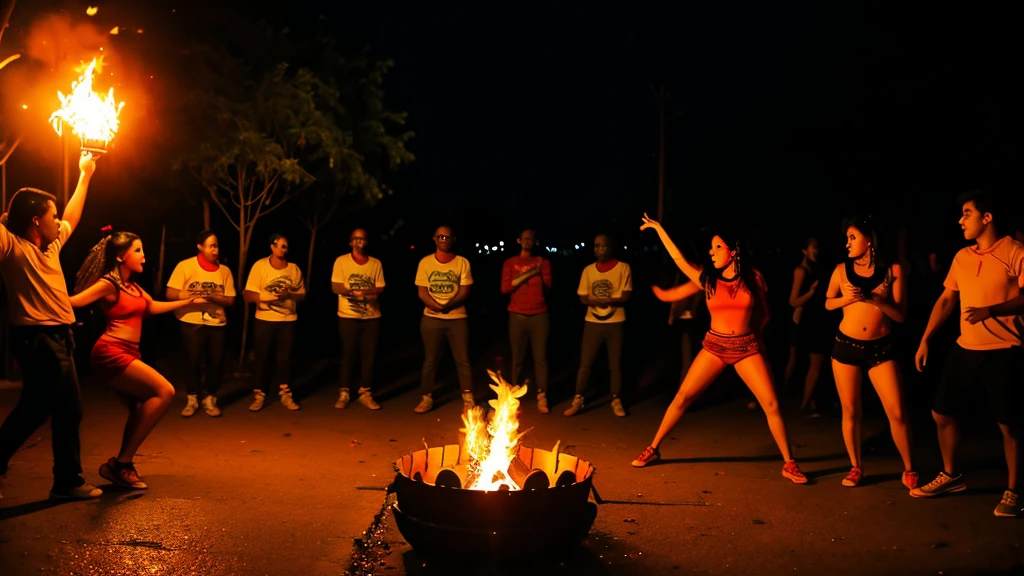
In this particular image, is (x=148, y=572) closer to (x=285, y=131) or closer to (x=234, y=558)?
(x=234, y=558)

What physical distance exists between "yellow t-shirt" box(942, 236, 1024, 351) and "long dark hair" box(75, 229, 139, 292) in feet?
20.7

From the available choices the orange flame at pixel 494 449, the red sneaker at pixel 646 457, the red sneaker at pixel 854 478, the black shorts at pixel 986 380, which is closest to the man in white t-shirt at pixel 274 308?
the red sneaker at pixel 646 457

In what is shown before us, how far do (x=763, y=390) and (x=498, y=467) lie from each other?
2.57 meters

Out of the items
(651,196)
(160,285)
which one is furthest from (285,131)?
(651,196)

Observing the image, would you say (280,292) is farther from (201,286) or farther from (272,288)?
(201,286)

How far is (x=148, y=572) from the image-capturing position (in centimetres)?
495

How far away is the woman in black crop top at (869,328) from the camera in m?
6.64

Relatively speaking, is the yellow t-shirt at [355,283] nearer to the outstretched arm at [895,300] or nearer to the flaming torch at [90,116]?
the flaming torch at [90,116]

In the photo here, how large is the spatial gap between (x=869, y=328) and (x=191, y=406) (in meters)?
7.01

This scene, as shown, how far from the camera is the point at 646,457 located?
25.0 ft

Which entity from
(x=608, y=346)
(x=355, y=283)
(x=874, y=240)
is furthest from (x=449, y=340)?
(x=874, y=240)

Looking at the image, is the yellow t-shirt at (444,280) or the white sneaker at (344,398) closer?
the yellow t-shirt at (444,280)

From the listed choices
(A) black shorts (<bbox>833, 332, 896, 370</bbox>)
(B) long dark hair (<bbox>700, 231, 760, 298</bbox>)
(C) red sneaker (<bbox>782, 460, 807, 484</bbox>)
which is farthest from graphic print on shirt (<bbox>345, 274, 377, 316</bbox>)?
(A) black shorts (<bbox>833, 332, 896, 370</bbox>)

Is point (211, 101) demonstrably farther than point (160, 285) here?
No
